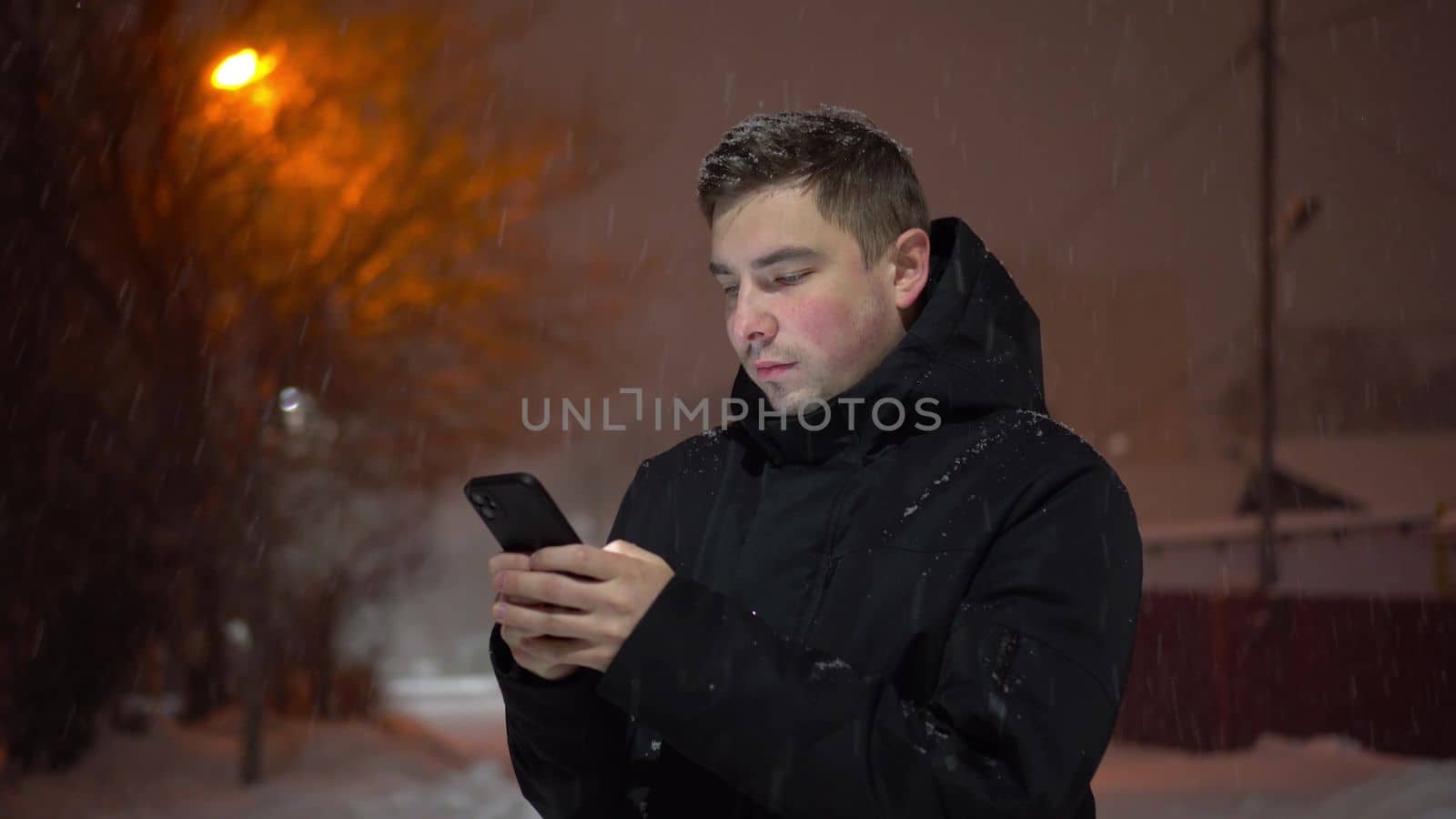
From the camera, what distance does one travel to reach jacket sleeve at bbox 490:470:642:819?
1385mm

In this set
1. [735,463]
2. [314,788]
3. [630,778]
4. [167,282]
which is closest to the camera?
[630,778]

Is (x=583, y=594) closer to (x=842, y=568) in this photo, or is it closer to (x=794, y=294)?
(x=842, y=568)

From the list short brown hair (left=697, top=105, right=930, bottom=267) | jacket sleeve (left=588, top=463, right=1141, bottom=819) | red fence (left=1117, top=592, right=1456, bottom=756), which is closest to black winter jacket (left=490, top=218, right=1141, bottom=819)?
jacket sleeve (left=588, top=463, right=1141, bottom=819)

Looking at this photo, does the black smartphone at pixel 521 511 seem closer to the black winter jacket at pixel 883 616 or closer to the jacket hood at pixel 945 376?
the black winter jacket at pixel 883 616

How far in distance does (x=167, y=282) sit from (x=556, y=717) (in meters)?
11.6

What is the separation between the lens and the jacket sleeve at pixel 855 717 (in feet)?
3.90

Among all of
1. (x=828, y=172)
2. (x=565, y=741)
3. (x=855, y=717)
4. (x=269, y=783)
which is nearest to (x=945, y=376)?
(x=828, y=172)

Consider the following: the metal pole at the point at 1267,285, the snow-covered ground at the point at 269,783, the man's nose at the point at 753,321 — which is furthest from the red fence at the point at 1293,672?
the man's nose at the point at 753,321

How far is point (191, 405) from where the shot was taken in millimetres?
10961

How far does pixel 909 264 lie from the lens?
66.1 inches

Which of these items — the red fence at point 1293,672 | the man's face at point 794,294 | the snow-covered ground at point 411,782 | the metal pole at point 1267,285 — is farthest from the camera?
the metal pole at point 1267,285

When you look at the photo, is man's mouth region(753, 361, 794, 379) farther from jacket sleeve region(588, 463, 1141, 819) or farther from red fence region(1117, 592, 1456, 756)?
red fence region(1117, 592, 1456, 756)

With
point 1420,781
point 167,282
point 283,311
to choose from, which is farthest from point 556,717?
point 283,311

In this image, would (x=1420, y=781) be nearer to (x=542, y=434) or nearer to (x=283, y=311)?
(x=283, y=311)
